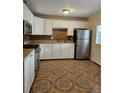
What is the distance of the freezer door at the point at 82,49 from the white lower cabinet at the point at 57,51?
0.31m

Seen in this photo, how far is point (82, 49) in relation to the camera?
21.0ft

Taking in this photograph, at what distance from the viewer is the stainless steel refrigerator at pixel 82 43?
20.7 feet

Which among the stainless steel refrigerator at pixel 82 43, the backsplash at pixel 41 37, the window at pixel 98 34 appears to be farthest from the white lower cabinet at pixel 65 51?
the window at pixel 98 34

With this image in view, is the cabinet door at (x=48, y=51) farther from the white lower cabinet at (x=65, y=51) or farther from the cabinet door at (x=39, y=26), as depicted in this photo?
the cabinet door at (x=39, y=26)

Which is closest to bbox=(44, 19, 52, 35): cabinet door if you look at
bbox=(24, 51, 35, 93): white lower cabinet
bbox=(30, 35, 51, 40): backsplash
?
bbox=(30, 35, 51, 40): backsplash

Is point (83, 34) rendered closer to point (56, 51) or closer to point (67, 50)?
point (67, 50)

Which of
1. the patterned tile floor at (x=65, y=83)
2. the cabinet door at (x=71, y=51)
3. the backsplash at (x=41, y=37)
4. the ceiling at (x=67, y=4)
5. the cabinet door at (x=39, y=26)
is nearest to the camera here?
the patterned tile floor at (x=65, y=83)

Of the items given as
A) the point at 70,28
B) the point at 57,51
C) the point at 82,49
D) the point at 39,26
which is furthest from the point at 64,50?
Answer: the point at 39,26

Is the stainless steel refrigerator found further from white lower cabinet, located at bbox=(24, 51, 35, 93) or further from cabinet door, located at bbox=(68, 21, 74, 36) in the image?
white lower cabinet, located at bbox=(24, 51, 35, 93)
